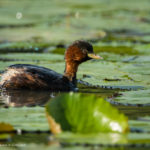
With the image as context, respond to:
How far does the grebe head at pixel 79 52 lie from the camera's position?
8.88 meters

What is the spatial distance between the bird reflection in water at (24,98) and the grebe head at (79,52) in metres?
1.11

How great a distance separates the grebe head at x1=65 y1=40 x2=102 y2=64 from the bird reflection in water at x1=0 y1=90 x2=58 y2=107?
1108mm

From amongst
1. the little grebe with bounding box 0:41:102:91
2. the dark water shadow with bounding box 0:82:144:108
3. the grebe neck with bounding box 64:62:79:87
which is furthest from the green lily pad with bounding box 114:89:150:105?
the grebe neck with bounding box 64:62:79:87

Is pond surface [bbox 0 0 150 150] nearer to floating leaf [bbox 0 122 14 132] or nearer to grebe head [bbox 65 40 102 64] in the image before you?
floating leaf [bbox 0 122 14 132]

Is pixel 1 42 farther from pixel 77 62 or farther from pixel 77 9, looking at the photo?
pixel 77 9

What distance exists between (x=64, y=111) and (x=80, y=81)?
4404mm

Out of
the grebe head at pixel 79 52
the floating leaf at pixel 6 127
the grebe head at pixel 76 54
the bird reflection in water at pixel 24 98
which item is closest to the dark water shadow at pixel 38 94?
the bird reflection in water at pixel 24 98

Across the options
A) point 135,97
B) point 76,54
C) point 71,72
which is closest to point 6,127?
point 135,97

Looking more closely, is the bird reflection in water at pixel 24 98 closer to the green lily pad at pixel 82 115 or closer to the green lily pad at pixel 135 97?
the green lily pad at pixel 135 97

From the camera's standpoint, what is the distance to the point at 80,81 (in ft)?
29.2

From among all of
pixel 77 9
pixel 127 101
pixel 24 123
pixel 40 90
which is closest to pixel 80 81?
pixel 40 90

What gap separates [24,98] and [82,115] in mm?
3174

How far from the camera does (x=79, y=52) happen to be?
8.88m

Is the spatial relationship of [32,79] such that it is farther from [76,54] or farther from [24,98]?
[76,54]
